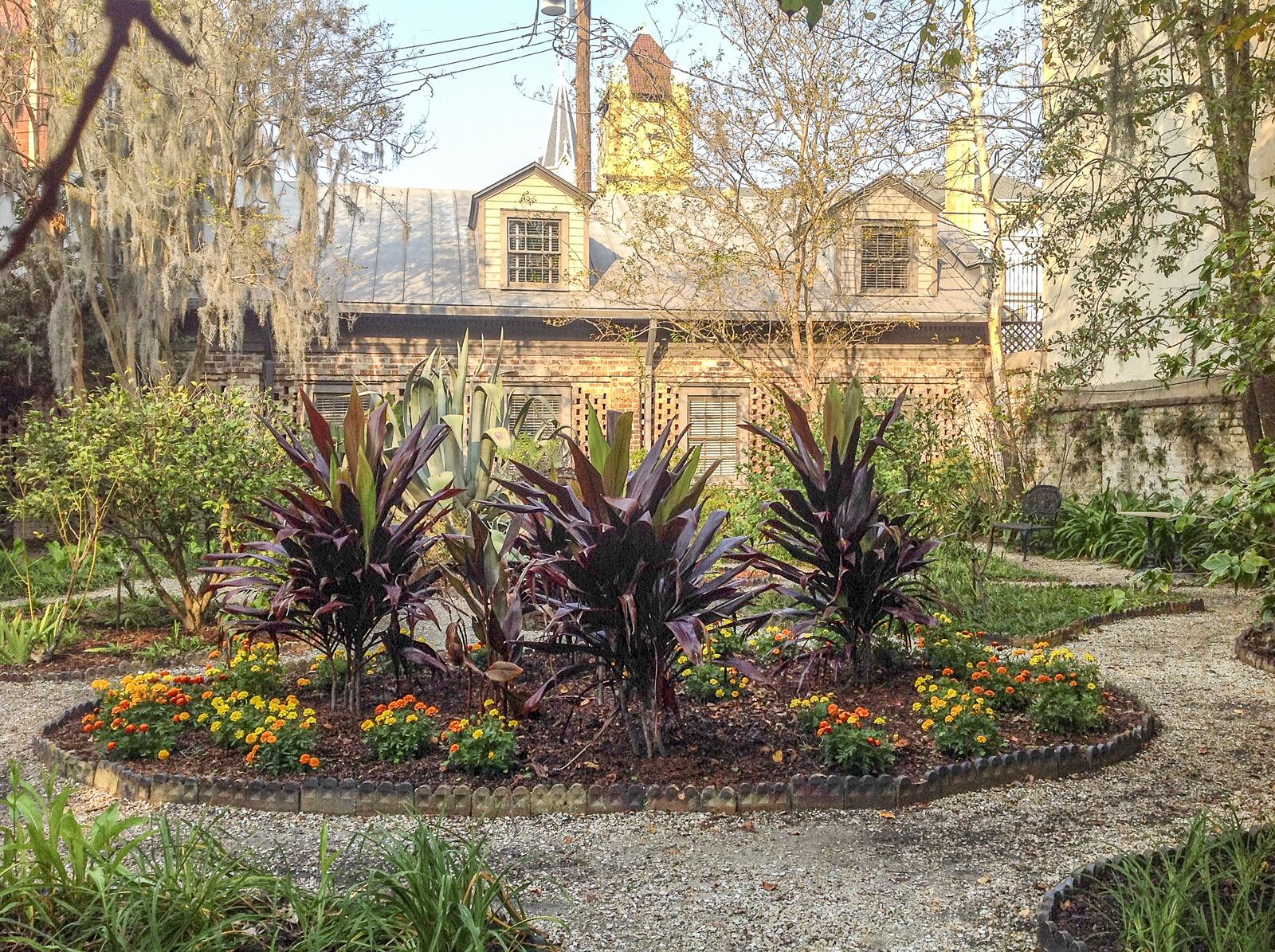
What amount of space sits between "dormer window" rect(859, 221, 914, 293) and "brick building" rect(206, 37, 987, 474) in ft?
0.08

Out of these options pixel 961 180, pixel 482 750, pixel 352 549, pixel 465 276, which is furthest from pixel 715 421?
pixel 482 750

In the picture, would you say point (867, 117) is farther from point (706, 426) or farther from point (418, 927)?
point (418, 927)

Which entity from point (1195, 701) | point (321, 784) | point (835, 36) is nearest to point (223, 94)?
point (835, 36)

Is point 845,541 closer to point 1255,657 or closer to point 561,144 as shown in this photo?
point 1255,657

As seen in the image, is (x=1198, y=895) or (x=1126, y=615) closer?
(x=1198, y=895)

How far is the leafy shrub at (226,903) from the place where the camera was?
7.20ft

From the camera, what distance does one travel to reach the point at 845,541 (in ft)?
16.6

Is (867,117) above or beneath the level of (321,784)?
above

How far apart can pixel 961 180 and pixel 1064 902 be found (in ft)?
58.6

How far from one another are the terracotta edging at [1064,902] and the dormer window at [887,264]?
14007 millimetres

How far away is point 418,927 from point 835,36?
11.7 m

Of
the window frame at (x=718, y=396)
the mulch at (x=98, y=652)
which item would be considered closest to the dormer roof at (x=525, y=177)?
the window frame at (x=718, y=396)

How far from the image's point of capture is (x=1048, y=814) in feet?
12.5

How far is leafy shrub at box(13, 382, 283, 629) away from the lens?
22.3ft
